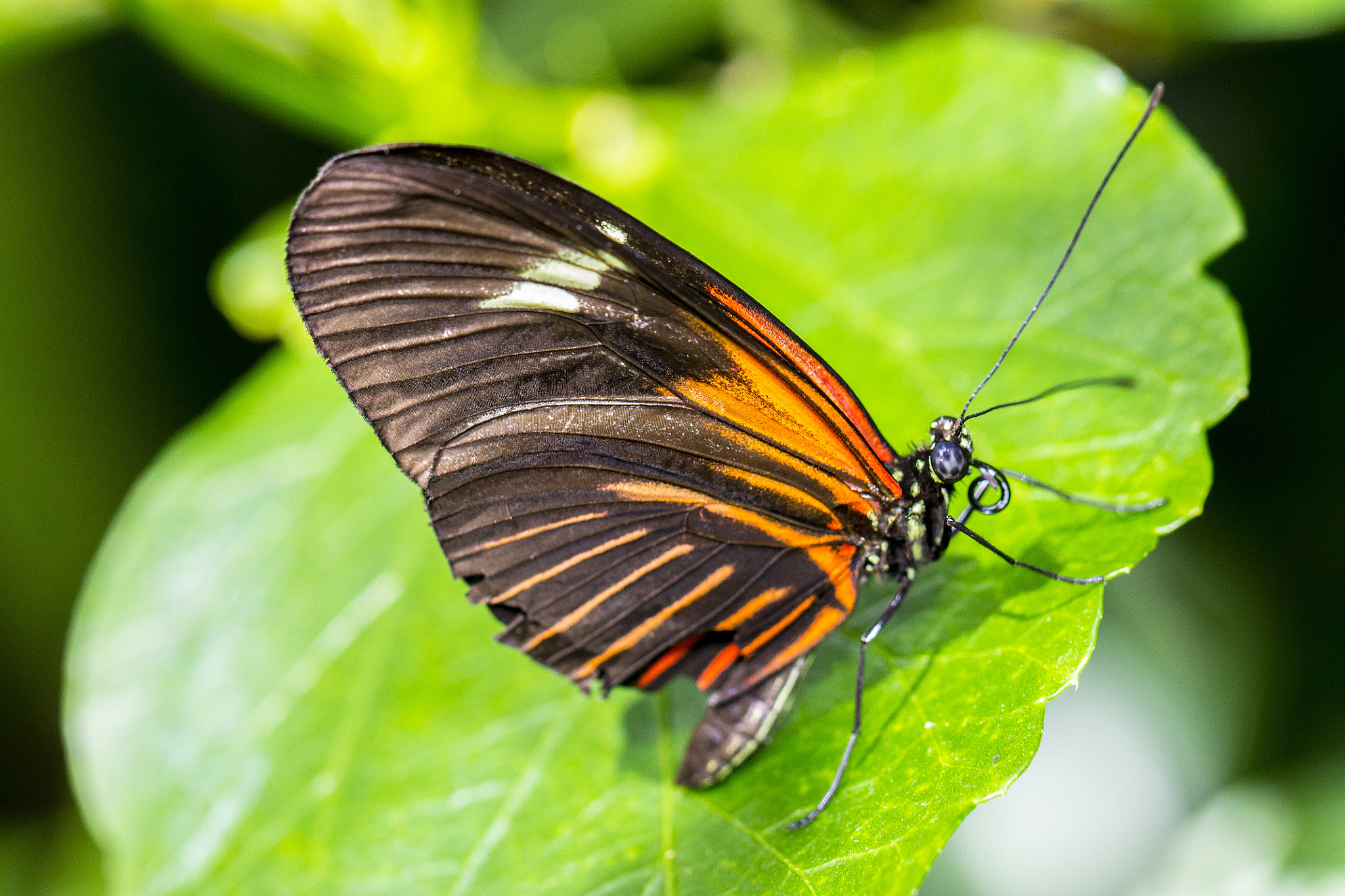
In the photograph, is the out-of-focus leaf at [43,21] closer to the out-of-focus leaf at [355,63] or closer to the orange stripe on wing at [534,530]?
the out-of-focus leaf at [355,63]

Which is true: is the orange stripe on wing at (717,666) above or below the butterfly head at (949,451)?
below

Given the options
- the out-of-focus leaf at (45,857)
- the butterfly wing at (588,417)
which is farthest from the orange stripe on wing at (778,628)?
the out-of-focus leaf at (45,857)

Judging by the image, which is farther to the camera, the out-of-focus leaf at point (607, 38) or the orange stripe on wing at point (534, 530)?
the out-of-focus leaf at point (607, 38)

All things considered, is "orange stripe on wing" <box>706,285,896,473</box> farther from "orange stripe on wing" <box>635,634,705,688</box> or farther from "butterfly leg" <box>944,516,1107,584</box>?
"orange stripe on wing" <box>635,634,705,688</box>

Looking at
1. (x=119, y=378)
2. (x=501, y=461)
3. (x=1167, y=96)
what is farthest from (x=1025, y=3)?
(x=119, y=378)

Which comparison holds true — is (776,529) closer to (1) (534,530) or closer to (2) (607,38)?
(1) (534,530)

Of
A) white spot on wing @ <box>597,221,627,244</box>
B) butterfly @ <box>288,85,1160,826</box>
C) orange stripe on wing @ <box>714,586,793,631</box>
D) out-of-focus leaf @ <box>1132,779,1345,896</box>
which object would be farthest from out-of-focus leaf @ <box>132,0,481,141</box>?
out-of-focus leaf @ <box>1132,779,1345,896</box>
